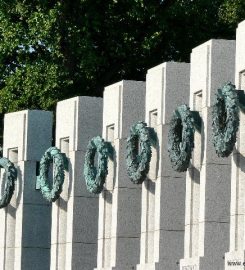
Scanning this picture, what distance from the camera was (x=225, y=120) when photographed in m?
38.5

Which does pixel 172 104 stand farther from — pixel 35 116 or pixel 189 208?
pixel 35 116

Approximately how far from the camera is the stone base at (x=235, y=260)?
37044 millimetres

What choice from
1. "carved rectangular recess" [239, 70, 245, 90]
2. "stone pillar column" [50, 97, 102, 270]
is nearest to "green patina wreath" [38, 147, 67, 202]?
"stone pillar column" [50, 97, 102, 270]

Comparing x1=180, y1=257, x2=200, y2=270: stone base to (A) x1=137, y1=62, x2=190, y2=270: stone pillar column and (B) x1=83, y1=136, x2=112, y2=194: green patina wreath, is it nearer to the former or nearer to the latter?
(A) x1=137, y1=62, x2=190, y2=270: stone pillar column

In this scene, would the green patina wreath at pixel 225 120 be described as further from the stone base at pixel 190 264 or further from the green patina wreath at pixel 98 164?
the green patina wreath at pixel 98 164

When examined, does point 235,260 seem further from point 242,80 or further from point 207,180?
point 242,80

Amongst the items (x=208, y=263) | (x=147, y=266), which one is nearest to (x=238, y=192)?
(x=208, y=263)

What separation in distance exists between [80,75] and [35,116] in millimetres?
9367

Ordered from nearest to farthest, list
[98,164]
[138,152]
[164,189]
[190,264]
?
[190,264] → [164,189] → [138,152] → [98,164]

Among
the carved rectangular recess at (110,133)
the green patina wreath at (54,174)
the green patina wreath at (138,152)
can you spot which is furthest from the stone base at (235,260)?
the green patina wreath at (54,174)

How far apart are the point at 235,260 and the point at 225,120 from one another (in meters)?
2.97

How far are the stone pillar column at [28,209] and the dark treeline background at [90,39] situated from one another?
23.5 ft

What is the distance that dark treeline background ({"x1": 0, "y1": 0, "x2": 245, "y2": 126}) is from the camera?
56.9 m

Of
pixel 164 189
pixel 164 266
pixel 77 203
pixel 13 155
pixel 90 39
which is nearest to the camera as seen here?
Result: pixel 164 266
